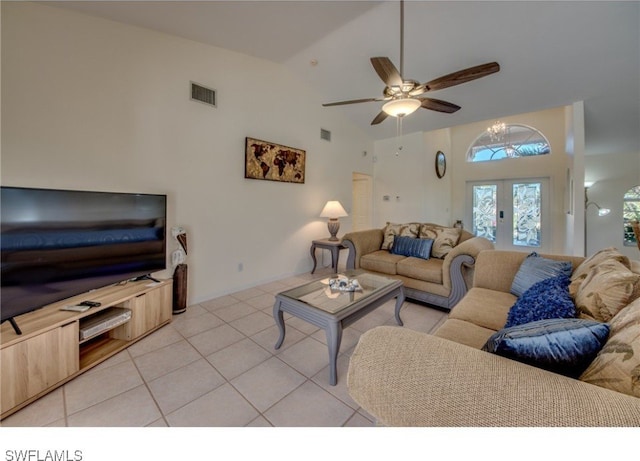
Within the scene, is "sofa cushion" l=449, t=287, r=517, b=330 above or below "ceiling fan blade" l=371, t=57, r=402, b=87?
below

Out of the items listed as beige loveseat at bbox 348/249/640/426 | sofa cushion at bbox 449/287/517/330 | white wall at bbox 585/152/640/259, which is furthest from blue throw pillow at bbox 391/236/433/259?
white wall at bbox 585/152/640/259

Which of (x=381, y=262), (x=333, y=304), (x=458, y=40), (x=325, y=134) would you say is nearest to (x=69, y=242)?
(x=333, y=304)

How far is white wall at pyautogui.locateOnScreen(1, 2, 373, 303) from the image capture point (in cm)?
188

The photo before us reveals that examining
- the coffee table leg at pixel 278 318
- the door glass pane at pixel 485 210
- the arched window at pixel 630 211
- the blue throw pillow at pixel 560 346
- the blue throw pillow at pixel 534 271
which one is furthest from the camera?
the door glass pane at pixel 485 210

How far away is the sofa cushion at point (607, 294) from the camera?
3.46ft

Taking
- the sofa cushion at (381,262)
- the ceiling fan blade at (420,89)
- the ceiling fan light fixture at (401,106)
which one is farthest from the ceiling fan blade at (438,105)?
the sofa cushion at (381,262)

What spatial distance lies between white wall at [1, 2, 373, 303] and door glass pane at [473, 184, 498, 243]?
14.6ft

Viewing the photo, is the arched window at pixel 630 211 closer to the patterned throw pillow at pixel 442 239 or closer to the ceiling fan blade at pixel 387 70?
the patterned throw pillow at pixel 442 239

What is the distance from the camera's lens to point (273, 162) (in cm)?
363

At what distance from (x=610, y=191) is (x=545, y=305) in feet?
20.5

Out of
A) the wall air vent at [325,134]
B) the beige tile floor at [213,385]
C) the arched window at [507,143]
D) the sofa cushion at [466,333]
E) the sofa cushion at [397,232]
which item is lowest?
the beige tile floor at [213,385]

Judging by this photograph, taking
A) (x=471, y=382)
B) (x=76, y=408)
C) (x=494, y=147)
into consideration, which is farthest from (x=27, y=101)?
(x=494, y=147)

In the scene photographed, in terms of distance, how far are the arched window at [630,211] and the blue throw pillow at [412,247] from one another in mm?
5005

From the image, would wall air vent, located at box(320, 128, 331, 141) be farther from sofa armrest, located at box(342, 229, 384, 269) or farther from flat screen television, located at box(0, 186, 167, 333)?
flat screen television, located at box(0, 186, 167, 333)
